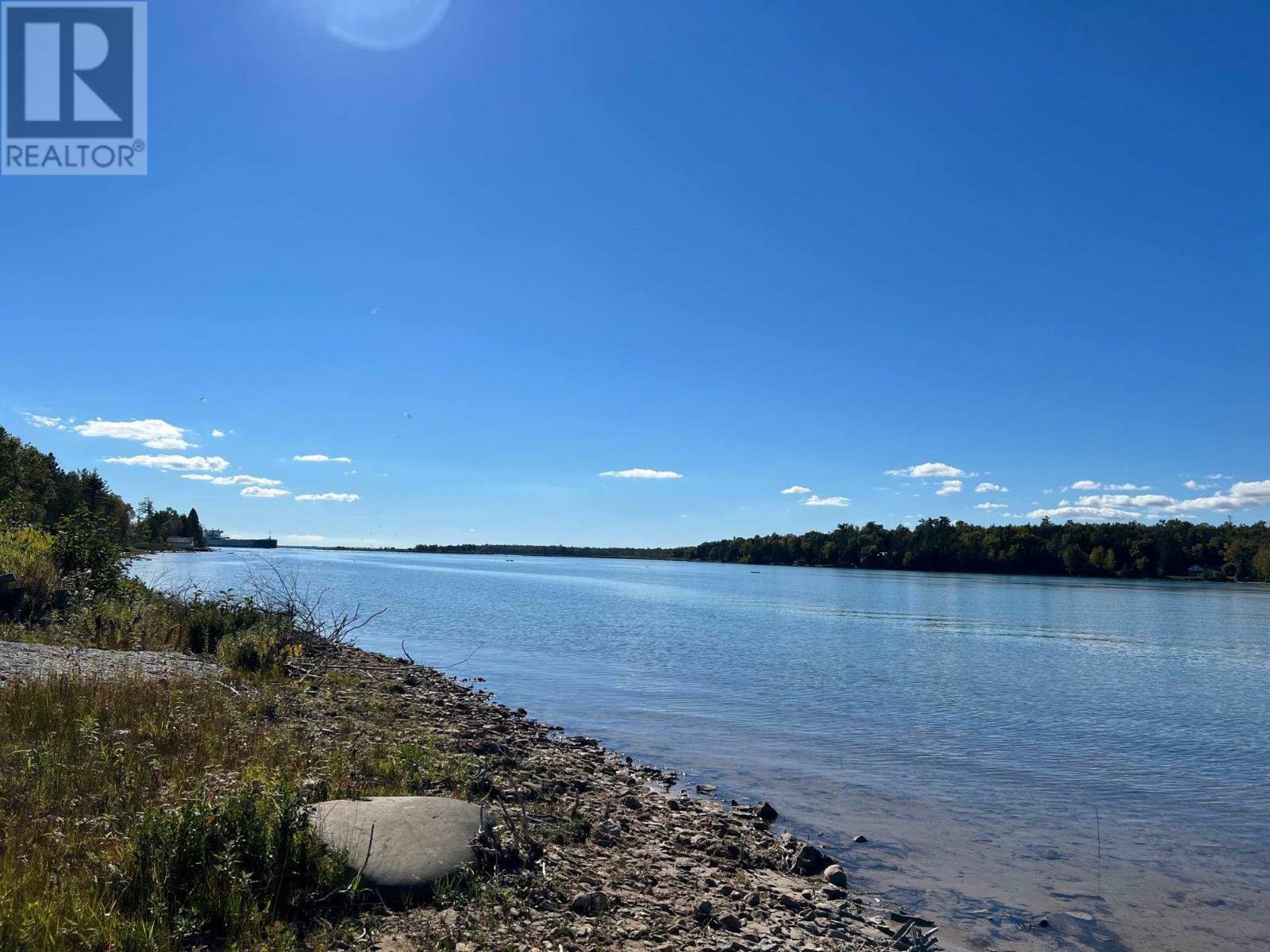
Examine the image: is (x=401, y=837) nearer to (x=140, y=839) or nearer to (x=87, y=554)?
(x=140, y=839)

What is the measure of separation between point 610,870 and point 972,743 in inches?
499

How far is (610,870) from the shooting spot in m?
8.01

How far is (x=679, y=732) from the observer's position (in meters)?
17.7

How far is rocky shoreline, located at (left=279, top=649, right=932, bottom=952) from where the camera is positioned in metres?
6.42

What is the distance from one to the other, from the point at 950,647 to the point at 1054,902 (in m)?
30.2

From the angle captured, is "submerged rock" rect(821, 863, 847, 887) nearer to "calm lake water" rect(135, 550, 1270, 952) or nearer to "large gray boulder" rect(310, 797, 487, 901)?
"calm lake water" rect(135, 550, 1270, 952)

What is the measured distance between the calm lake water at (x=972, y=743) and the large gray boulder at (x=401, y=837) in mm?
5061

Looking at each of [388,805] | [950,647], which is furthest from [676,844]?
[950,647]

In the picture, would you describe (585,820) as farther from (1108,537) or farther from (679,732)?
(1108,537)

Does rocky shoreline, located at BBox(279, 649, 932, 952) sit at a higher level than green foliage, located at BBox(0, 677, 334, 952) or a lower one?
lower

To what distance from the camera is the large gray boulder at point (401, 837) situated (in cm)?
655

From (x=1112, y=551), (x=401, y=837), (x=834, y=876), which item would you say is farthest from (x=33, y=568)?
(x=1112, y=551)

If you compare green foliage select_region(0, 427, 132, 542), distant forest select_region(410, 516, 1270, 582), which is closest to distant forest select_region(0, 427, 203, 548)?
green foliage select_region(0, 427, 132, 542)

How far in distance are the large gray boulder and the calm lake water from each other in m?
5.06
